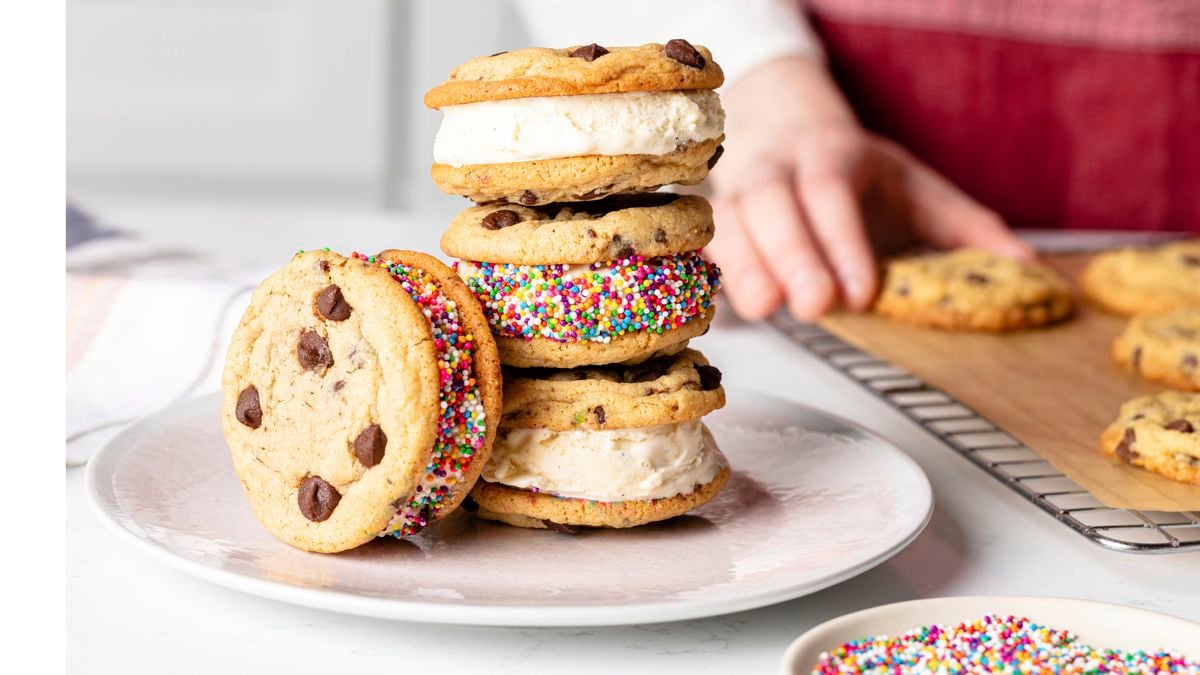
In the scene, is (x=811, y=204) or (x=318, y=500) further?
(x=811, y=204)

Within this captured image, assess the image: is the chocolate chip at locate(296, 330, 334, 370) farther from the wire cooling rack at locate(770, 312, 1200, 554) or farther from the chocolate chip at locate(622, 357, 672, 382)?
the wire cooling rack at locate(770, 312, 1200, 554)

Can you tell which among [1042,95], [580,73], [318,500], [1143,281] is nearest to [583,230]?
[580,73]

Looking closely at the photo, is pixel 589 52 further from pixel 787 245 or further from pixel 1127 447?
pixel 787 245

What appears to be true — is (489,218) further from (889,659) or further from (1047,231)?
(1047,231)

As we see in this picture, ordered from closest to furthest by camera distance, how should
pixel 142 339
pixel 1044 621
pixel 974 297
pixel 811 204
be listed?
pixel 1044 621 < pixel 142 339 < pixel 974 297 < pixel 811 204

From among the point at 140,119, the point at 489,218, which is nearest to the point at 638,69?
the point at 489,218

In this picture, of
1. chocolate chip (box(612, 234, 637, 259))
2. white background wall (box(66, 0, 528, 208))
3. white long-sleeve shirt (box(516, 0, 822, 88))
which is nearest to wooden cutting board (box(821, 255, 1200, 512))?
chocolate chip (box(612, 234, 637, 259))
